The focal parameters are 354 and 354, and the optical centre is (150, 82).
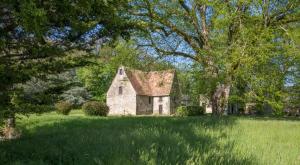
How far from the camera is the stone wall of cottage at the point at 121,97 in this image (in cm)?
4988

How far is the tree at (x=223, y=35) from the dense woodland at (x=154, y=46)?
0.05 m

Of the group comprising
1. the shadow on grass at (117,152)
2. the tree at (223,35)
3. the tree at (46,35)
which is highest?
the tree at (223,35)

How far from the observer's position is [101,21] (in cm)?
717

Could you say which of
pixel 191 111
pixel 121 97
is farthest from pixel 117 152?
pixel 121 97

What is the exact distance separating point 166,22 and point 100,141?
12298 mm

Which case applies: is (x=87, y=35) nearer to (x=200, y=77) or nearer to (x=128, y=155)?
(x=128, y=155)

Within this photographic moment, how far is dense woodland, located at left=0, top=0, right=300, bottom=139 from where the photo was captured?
6324 millimetres

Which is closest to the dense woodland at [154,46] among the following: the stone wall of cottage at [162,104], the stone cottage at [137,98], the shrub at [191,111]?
the shrub at [191,111]

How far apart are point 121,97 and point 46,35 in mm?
44031

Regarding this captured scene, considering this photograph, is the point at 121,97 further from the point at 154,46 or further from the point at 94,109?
the point at 154,46

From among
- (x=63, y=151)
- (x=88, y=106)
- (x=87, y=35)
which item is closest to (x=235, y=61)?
(x=87, y=35)

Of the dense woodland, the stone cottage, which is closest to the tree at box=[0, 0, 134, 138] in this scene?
the dense woodland

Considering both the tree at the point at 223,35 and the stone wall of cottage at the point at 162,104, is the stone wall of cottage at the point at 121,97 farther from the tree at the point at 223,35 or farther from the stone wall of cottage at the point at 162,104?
the tree at the point at 223,35

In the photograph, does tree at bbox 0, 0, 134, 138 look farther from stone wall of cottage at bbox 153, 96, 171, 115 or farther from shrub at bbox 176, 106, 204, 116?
stone wall of cottage at bbox 153, 96, 171, 115
